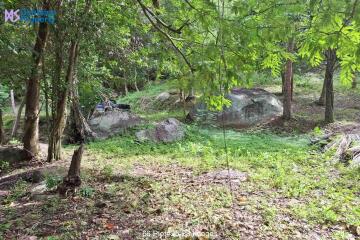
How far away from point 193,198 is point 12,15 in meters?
4.16

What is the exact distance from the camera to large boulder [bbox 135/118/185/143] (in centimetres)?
934

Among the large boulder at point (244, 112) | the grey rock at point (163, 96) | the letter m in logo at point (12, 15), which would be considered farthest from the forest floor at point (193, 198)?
the grey rock at point (163, 96)

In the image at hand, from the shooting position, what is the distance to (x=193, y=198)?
479 cm

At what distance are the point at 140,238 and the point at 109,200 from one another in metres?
1.27

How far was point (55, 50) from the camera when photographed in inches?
265

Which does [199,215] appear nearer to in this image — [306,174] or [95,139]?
[306,174]

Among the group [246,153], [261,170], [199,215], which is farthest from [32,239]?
[246,153]

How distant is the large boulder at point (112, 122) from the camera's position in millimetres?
10023

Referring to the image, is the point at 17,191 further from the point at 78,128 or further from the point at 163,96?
the point at 163,96

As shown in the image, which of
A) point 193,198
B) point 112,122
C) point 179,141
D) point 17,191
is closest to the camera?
point 193,198

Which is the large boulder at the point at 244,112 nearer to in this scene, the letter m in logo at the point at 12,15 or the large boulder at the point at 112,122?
the large boulder at the point at 112,122

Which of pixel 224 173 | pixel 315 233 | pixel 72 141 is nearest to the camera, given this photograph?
pixel 315 233

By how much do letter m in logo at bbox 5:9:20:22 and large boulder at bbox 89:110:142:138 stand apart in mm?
4577

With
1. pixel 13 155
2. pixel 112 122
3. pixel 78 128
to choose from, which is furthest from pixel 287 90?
pixel 13 155
